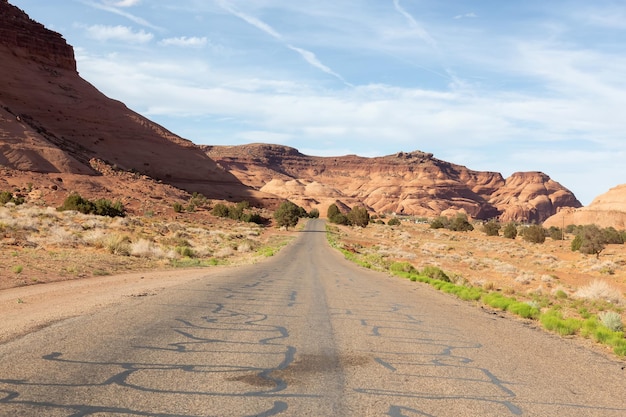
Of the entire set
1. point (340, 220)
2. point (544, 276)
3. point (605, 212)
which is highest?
point (605, 212)

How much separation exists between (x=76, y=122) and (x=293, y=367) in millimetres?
99547

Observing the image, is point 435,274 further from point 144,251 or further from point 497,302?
point 144,251

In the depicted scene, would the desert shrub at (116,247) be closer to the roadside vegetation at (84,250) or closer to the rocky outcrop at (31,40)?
the roadside vegetation at (84,250)

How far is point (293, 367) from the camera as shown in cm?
667

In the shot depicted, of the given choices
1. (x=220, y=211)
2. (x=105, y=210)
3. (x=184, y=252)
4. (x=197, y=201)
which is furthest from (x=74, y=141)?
(x=184, y=252)

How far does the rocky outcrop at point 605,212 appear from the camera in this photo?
113 meters

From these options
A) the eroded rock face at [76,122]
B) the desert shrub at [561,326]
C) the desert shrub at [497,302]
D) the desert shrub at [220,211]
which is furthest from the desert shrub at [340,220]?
the desert shrub at [561,326]

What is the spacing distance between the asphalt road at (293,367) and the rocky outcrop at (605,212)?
116 meters

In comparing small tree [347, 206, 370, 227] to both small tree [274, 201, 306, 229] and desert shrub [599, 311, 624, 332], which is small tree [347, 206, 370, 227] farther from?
desert shrub [599, 311, 624, 332]

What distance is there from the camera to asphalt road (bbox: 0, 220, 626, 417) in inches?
203

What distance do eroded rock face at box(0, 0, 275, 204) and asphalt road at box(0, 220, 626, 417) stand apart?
7213cm

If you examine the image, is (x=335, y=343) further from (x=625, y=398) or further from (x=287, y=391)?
(x=625, y=398)

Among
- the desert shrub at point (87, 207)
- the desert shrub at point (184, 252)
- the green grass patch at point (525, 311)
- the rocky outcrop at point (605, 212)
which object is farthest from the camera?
the rocky outcrop at point (605, 212)

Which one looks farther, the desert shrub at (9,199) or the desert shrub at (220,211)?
the desert shrub at (220,211)
